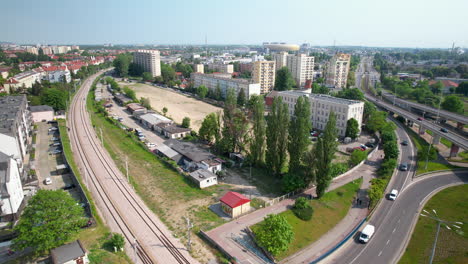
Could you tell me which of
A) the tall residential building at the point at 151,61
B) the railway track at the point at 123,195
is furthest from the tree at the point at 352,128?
the tall residential building at the point at 151,61

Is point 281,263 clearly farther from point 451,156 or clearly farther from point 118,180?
point 451,156

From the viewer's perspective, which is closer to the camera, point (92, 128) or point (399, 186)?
point (399, 186)

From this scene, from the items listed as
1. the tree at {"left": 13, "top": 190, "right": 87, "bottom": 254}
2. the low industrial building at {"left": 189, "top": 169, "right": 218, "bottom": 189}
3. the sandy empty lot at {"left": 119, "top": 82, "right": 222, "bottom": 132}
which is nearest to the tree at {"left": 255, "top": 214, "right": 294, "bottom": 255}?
the low industrial building at {"left": 189, "top": 169, "right": 218, "bottom": 189}

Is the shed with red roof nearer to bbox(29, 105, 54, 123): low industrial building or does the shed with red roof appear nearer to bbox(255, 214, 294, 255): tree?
bbox(255, 214, 294, 255): tree

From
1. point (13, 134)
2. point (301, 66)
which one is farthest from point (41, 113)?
point (301, 66)

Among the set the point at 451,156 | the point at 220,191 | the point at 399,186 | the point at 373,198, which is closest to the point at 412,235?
the point at 373,198

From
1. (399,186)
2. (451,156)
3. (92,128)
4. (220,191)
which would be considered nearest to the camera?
(220,191)

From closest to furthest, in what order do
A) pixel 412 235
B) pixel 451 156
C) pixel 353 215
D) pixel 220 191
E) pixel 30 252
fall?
pixel 30 252, pixel 412 235, pixel 353 215, pixel 220 191, pixel 451 156

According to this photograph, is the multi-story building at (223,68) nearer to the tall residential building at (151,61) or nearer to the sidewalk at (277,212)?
the tall residential building at (151,61)
